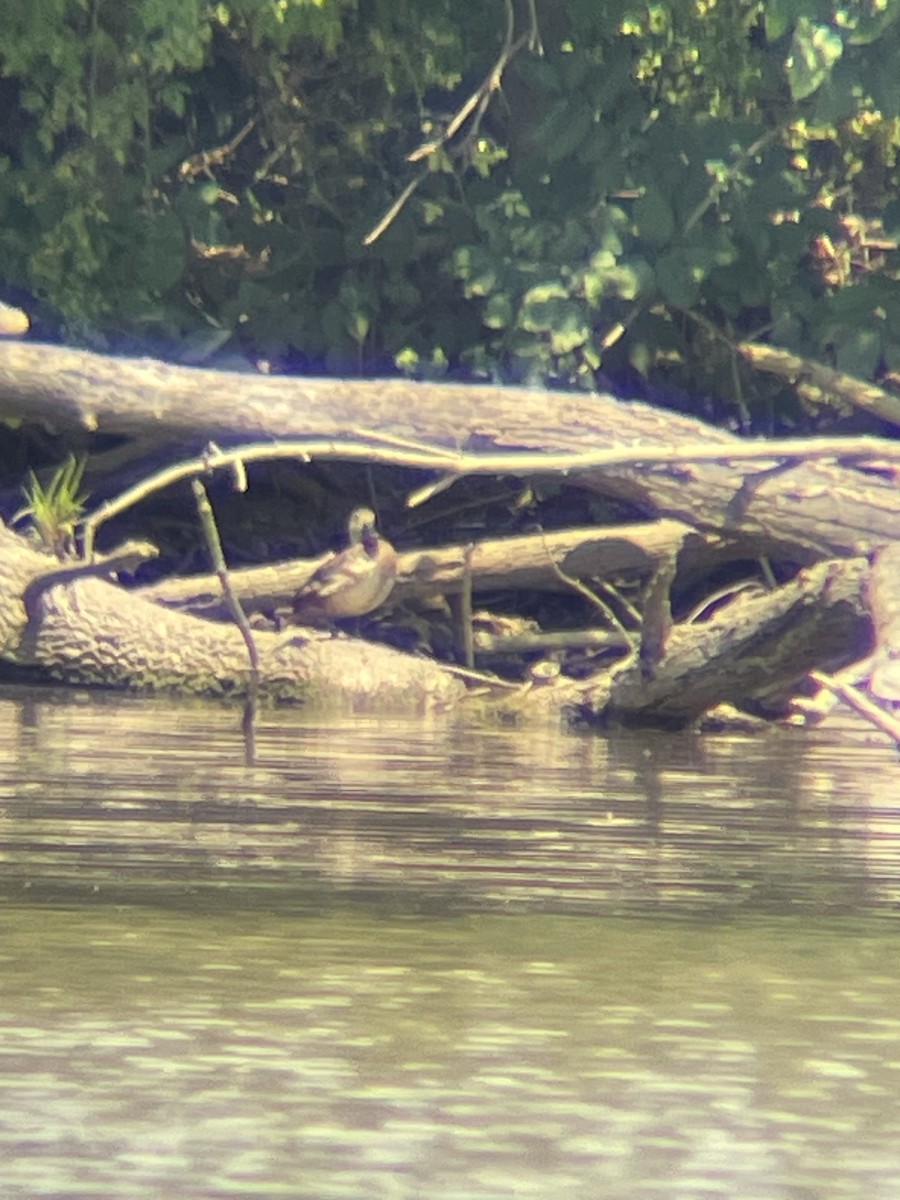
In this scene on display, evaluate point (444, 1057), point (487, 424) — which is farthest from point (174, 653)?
point (444, 1057)

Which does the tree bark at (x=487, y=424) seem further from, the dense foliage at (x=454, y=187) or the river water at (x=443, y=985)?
the dense foliage at (x=454, y=187)

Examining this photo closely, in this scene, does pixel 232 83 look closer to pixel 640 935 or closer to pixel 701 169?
pixel 701 169

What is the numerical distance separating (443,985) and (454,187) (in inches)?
332

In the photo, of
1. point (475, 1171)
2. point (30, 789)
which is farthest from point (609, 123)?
point (475, 1171)

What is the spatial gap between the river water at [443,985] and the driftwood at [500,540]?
105 centimetres

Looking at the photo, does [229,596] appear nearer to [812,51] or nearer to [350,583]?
[350,583]

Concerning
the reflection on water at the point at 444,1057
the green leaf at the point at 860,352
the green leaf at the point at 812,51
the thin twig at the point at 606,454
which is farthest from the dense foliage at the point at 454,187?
the reflection on water at the point at 444,1057

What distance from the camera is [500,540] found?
10844 millimetres

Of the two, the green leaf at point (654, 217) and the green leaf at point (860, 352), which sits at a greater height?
the green leaf at point (654, 217)

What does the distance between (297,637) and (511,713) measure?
2.92 ft

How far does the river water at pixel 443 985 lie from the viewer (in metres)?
2.97

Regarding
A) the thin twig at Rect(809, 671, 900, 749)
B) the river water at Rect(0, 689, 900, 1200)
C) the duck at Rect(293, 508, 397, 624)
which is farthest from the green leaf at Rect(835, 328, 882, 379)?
the thin twig at Rect(809, 671, 900, 749)

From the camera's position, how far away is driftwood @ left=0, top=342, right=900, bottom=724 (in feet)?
27.4

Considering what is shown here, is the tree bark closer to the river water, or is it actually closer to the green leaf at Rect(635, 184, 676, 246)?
the river water
